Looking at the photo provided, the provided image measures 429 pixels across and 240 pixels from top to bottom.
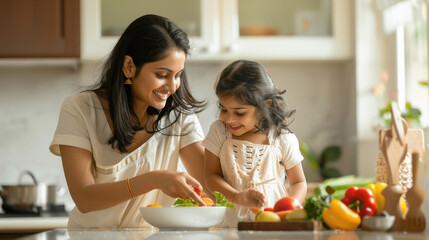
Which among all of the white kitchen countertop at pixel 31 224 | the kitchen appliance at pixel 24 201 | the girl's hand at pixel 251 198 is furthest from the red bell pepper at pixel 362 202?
the kitchen appliance at pixel 24 201

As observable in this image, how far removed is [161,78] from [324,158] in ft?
6.08

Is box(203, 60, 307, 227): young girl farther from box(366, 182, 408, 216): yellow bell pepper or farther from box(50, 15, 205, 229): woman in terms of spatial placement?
box(366, 182, 408, 216): yellow bell pepper

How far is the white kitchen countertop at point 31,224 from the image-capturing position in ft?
8.87

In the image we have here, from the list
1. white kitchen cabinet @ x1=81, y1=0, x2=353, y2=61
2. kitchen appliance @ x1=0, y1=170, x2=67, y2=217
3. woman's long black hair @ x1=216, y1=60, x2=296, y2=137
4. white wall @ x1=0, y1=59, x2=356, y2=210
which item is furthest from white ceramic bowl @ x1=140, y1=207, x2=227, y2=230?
white wall @ x1=0, y1=59, x2=356, y2=210

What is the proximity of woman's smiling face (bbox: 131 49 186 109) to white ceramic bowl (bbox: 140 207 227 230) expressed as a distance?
1.43 ft

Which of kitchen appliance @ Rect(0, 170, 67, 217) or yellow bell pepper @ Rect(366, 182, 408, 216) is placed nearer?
yellow bell pepper @ Rect(366, 182, 408, 216)

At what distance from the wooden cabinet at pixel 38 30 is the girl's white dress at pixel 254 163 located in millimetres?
1403

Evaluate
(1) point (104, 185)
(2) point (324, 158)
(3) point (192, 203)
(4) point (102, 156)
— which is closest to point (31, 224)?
(4) point (102, 156)

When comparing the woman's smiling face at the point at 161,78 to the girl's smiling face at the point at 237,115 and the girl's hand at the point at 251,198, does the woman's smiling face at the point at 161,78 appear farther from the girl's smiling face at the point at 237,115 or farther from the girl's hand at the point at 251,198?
the girl's hand at the point at 251,198

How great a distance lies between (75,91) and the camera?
3350 mm

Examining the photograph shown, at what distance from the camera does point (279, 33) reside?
3.23 m

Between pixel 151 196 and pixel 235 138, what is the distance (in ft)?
1.00

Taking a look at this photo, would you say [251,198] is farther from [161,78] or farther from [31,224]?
[31,224]

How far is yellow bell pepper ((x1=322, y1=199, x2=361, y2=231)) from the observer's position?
1.32 m
